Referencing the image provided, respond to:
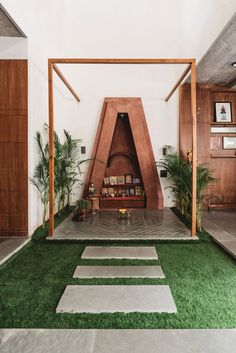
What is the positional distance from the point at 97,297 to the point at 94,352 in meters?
0.62

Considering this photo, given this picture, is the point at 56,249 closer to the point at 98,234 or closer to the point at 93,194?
the point at 98,234

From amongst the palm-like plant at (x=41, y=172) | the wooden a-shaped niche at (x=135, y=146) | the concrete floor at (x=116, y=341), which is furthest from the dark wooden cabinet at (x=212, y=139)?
the concrete floor at (x=116, y=341)

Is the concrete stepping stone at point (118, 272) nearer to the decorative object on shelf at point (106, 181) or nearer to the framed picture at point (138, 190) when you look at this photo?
the framed picture at point (138, 190)

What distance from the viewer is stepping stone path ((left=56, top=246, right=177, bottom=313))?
80.6 inches

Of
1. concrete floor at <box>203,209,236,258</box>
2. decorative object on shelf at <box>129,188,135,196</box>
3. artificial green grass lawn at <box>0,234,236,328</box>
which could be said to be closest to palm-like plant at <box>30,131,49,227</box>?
artificial green grass lawn at <box>0,234,236,328</box>

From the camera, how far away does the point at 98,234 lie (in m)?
3.95

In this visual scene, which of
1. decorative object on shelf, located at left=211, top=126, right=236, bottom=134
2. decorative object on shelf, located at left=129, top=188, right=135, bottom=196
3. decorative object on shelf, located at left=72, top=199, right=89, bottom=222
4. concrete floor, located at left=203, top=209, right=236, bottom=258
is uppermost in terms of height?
decorative object on shelf, located at left=211, top=126, right=236, bottom=134

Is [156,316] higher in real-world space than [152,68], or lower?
lower

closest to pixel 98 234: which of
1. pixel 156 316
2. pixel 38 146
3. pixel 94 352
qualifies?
pixel 38 146

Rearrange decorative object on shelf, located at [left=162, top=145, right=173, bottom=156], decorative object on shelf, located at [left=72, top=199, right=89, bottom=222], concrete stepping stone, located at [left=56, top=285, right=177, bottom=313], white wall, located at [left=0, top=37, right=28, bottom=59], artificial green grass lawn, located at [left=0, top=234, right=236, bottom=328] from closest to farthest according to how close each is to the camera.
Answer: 1. artificial green grass lawn, located at [left=0, top=234, right=236, bottom=328]
2. concrete stepping stone, located at [left=56, top=285, right=177, bottom=313]
3. white wall, located at [left=0, top=37, right=28, bottom=59]
4. decorative object on shelf, located at [left=72, top=199, right=89, bottom=222]
5. decorative object on shelf, located at [left=162, top=145, right=173, bottom=156]

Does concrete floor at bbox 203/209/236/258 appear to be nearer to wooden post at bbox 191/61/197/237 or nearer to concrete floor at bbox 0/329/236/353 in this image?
wooden post at bbox 191/61/197/237

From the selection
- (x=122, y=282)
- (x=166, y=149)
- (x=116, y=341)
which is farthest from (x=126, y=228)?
(x=166, y=149)

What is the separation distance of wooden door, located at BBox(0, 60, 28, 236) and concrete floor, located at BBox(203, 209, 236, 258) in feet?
9.23

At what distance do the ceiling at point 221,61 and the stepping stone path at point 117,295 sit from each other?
125 inches
